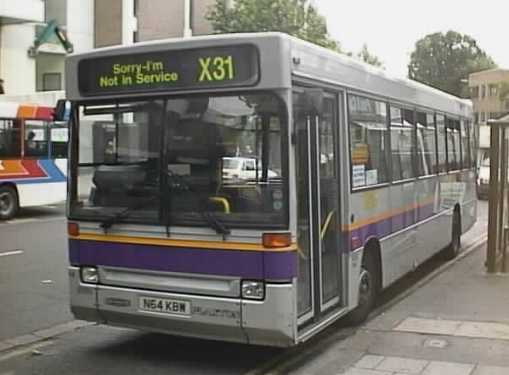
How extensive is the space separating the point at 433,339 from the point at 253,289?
7.89ft

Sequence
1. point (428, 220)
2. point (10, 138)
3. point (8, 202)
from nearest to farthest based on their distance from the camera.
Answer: point (428, 220) < point (10, 138) < point (8, 202)

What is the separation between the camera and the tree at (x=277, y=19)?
41906 millimetres

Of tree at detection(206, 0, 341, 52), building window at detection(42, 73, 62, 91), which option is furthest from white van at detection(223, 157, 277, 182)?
tree at detection(206, 0, 341, 52)

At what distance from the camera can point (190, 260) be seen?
6.34 metres

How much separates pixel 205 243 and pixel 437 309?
3.90 m

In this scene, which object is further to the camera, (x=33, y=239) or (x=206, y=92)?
(x=33, y=239)

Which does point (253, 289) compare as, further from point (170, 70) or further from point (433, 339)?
A: point (433, 339)

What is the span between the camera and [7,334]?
7.96 m

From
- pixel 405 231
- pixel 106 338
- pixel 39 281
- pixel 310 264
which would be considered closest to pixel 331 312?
pixel 310 264

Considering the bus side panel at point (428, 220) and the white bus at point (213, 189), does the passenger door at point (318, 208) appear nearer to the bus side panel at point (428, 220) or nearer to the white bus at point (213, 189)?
the white bus at point (213, 189)

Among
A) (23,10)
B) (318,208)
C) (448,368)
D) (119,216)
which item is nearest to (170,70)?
(119,216)

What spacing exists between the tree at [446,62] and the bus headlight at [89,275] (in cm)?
8466

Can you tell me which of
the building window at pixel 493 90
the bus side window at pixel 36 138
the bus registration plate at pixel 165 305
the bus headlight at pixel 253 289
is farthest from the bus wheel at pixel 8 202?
the building window at pixel 493 90

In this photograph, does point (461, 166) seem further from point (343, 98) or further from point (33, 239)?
point (33, 239)
